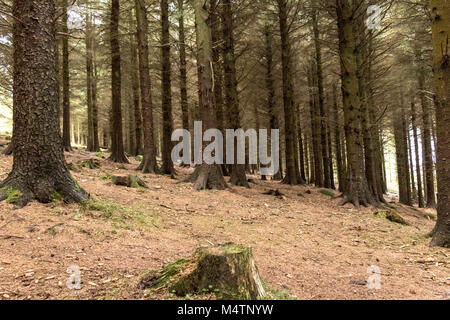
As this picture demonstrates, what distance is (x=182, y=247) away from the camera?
411 centimetres

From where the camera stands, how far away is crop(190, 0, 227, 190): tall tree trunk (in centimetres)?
905

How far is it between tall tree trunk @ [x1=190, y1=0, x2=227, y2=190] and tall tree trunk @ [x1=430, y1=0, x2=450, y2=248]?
19.6 ft

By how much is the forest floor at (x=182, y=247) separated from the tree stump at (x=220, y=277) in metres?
0.14

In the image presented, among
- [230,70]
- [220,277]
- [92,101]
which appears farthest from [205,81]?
[92,101]

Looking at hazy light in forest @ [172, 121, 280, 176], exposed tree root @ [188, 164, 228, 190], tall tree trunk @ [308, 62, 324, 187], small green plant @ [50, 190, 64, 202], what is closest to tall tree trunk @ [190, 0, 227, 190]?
exposed tree root @ [188, 164, 228, 190]

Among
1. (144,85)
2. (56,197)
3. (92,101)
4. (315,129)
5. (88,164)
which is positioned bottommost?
(56,197)

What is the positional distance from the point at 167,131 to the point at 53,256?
9725 mm

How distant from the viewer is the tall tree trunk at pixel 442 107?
4723mm

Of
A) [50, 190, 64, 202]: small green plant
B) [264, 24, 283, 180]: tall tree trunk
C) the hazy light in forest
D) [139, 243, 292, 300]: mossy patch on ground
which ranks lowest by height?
[139, 243, 292, 300]: mossy patch on ground

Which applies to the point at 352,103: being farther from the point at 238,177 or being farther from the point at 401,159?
the point at 401,159

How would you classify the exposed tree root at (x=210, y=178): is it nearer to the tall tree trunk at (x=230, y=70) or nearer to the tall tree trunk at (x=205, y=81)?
the tall tree trunk at (x=205, y=81)

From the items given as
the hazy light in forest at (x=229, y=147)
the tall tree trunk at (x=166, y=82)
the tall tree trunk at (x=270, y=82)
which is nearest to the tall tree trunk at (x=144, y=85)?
the tall tree trunk at (x=166, y=82)

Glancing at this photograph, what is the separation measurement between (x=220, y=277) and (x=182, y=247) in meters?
1.87

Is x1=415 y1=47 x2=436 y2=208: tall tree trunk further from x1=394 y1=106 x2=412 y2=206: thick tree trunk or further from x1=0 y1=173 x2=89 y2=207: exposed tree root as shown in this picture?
x1=0 y1=173 x2=89 y2=207: exposed tree root
